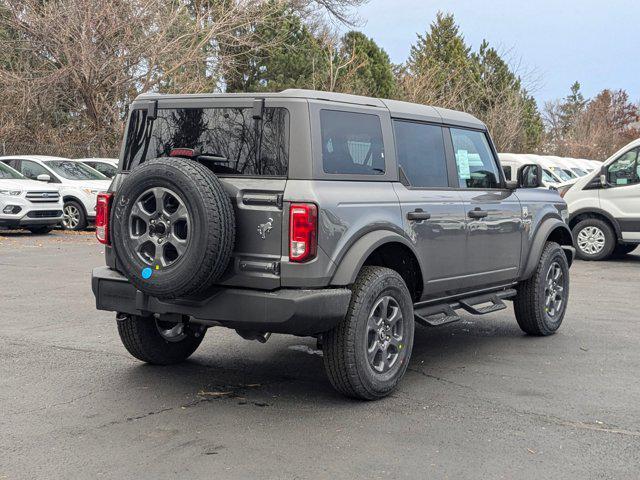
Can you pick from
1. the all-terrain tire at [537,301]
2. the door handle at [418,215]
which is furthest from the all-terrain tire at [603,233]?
the door handle at [418,215]

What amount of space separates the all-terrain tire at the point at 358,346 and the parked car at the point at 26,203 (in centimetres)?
1376

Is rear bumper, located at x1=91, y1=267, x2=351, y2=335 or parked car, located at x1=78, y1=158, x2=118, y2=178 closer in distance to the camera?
rear bumper, located at x1=91, y1=267, x2=351, y2=335

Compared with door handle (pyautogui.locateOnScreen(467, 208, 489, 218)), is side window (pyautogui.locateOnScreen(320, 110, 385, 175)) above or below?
above

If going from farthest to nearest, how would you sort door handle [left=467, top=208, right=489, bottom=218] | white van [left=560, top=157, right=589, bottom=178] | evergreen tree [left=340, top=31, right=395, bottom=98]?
evergreen tree [left=340, top=31, right=395, bottom=98] → white van [left=560, top=157, right=589, bottom=178] → door handle [left=467, top=208, right=489, bottom=218]

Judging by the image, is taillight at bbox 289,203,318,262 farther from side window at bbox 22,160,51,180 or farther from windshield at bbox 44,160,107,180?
side window at bbox 22,160,51,180

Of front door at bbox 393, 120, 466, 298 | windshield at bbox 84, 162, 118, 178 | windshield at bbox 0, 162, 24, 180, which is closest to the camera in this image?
front door at bbox 393, 120, 466, 298

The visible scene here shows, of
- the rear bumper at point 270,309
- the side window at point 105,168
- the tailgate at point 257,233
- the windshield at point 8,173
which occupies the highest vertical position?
the side window at point 105,168

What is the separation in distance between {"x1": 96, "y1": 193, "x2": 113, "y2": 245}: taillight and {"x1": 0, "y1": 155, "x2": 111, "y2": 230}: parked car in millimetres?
13968

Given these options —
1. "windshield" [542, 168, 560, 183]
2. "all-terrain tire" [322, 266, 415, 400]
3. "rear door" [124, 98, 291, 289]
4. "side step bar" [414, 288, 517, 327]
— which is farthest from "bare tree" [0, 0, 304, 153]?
"all-terrain tire" [322, 266, 415, 400]

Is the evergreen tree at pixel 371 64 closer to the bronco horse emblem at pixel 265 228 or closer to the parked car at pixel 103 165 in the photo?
the parked car at pixel 103 165

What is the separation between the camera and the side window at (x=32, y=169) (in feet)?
65.4

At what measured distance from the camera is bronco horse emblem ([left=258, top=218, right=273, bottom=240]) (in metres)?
5.24

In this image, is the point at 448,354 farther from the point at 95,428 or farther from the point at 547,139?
the point at 547,139

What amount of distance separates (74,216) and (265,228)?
51.4 ft
